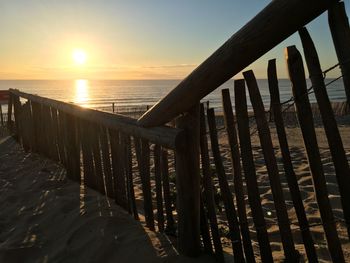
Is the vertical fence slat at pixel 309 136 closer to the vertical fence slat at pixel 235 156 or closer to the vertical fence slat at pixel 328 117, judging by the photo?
the vertical fence slat at pixel 328 117

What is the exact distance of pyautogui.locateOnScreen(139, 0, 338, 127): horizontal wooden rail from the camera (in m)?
1.67

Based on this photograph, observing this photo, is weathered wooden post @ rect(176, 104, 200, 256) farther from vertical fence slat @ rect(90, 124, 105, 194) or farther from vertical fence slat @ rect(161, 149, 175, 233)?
vertical fence slat @ rect(90, 124, 105, 194)

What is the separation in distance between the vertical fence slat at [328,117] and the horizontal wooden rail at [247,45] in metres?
0.17

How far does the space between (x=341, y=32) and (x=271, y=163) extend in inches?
35.5

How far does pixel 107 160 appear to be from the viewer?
4340 millimetres

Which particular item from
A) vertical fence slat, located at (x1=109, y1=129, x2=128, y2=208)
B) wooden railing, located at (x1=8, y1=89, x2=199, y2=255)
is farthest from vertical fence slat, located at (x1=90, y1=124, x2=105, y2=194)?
vertical fence slat, located at (x1=109, y1=129, x2=128, y2=208)

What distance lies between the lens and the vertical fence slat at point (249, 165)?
7.87 ft

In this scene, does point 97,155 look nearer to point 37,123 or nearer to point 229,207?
point 229,207

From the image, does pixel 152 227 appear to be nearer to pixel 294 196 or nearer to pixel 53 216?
pixel 53 216

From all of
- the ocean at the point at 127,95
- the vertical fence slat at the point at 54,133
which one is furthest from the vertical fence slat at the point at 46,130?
the ocean at the point at 127,95

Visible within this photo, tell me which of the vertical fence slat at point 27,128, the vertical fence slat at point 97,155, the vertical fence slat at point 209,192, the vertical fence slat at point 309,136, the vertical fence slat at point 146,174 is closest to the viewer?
the vertical fence slat at point 309,136

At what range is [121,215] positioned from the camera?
12.7ft

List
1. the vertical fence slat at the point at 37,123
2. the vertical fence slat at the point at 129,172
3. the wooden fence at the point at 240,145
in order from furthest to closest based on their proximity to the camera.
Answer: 1. the vertical fence slat at the point at 37,123
2. the vertical fence slat at the point at 129,172
3. the wooden fence at the point at 240,145

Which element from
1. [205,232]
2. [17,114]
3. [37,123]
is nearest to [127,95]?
[17,114]
